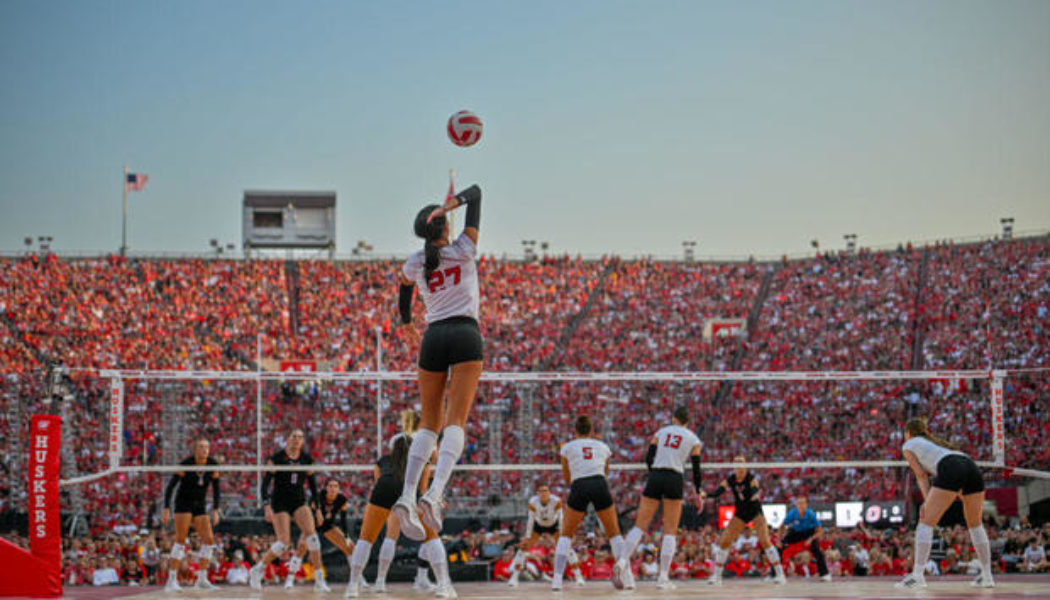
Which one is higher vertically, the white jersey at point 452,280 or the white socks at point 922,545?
the white jersey at point 452,280

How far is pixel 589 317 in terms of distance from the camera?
40719 millimetres

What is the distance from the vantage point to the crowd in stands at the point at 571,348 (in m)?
28.8

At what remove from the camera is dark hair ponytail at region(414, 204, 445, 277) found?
8.18 metres

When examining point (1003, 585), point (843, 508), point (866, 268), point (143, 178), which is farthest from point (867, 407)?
point (143, 178)

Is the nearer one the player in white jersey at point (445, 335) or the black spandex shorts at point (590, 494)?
the player in white jersey at point (445, 335)

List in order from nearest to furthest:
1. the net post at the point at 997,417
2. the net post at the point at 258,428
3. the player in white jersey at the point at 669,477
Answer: the player in white jersey at the point at 669,477 → the net post at the point at 997,417 → the net post at the point at 258,428

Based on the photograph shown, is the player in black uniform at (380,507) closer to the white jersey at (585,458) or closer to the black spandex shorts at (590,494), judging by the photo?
the black spandex shorts at (590,494)

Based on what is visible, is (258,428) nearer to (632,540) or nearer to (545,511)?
(545,511)

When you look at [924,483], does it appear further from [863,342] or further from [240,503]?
[863,342]

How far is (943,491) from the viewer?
11.9m

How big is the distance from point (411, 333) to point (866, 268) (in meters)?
35.4

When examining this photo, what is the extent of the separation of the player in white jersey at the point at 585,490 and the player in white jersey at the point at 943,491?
3.11 metres

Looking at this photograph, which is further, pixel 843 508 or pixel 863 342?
pixel 863 342

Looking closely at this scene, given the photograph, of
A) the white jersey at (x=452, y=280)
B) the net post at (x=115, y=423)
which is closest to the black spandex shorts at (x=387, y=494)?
the white jersey at (x=452, y=280)
